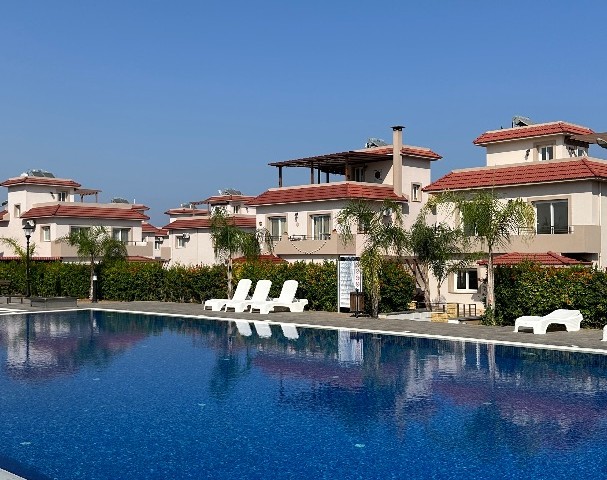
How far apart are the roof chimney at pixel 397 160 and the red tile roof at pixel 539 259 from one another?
12475 millimetres

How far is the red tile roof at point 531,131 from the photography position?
4059 centimetres

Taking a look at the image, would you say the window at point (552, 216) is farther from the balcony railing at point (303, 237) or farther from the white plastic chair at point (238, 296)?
the white plastic chair at point (238, 296)

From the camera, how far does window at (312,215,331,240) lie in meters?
39.3

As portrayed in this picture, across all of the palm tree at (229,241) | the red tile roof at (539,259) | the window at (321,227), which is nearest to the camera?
the red tile roof at (539,259)

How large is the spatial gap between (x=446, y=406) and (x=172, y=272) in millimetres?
→ 25170

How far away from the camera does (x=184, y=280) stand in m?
35.6

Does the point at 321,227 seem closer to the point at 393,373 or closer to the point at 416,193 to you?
the point at 416,193

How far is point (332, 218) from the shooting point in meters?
38.8

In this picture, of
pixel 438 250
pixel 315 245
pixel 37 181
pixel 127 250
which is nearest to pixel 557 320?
pixel 438 250

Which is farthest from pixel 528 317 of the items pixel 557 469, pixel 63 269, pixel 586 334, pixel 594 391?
pixel 63 269

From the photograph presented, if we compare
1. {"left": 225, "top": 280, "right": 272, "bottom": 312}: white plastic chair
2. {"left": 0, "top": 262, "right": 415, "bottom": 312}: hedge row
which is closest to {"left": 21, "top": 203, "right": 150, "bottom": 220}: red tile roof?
{"left": 0, "top": 262, "right": 415, "bottom": 312}: hedge row

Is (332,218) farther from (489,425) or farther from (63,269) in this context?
(489,425)

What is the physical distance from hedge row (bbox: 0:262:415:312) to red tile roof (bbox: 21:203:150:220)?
18.0 feet

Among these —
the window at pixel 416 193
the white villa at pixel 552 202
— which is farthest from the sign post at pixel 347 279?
the window at pixel 416 193
